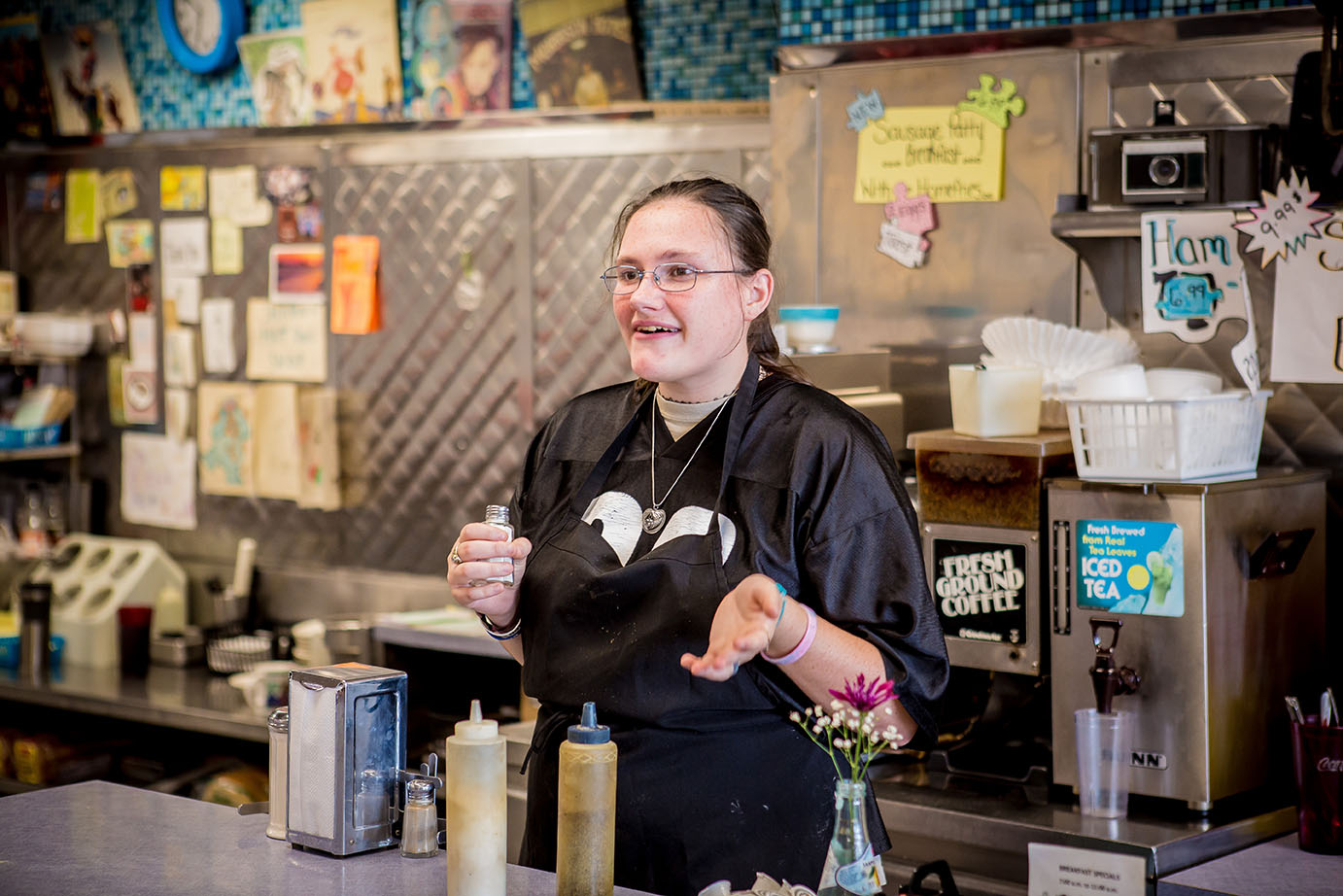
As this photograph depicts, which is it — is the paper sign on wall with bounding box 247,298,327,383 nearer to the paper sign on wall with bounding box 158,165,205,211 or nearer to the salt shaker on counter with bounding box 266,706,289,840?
the paper sign on wall with bounding box 158,165,205,211

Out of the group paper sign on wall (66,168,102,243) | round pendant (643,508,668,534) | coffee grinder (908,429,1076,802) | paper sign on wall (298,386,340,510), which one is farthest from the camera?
paper sign on wall (66,168,102,243)

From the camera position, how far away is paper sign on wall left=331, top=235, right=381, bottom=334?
4.70 m

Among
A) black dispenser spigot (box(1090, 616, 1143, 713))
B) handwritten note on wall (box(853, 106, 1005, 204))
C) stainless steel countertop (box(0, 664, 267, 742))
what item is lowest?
stainless steel countertop (box(0, 664, 267, 742))

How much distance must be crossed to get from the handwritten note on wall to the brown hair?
3.63 ft

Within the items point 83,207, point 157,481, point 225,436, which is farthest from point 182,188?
point 157,481

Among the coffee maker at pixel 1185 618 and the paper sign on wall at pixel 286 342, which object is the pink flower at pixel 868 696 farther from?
the paper sign on wall at pixel 286 342

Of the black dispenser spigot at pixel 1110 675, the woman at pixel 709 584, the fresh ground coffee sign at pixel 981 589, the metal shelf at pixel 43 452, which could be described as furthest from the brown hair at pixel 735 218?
the metal shelf at pixel 43 452

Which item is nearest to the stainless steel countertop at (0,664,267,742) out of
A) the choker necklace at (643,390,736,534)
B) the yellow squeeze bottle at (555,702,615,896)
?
the choker necklace at (643,390,736,534)

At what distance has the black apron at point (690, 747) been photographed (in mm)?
2146

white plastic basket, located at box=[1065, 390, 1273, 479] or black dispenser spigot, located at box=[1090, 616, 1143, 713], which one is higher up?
white plastic basket, located at box=[1065, 390, 1273, 479]

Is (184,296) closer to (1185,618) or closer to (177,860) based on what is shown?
(177,860)

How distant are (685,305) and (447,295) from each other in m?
2.48

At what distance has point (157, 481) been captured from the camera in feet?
17.3

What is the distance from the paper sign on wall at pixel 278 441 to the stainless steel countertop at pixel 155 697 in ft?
2.06
